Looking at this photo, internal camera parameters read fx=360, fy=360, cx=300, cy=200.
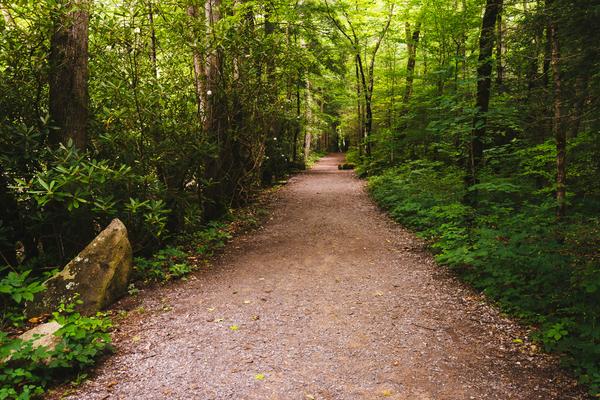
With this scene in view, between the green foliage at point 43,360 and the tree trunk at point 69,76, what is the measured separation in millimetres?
3576

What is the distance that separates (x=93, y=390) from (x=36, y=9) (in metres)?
5.82

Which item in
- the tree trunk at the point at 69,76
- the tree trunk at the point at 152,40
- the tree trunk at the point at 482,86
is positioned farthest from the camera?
the tree trunk at the point at 482,86

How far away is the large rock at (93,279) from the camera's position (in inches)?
193

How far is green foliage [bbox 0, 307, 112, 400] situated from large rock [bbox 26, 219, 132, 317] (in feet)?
3.55

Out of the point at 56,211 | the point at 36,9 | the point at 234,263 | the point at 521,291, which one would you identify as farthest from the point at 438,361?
the point at 36,9

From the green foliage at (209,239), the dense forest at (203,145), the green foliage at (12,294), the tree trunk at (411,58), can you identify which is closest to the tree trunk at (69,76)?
the dense forest at (203,145)

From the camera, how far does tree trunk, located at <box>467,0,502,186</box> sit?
707 cm

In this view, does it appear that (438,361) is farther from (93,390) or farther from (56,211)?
(56,211)

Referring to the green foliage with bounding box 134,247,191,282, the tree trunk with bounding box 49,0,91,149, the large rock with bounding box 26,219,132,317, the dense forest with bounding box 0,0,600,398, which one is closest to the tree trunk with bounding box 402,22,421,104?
the dense forest with bounding box 0,0,600,398

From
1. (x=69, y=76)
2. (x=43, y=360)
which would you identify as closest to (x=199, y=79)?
(x=69, y=76)

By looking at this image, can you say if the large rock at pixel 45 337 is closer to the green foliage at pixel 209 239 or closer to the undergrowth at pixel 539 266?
the green foliage at pixel 209 239

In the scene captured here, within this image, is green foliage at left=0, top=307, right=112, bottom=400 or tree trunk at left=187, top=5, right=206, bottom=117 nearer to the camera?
green foliage at left=0, top=307, right=112, bottom=400

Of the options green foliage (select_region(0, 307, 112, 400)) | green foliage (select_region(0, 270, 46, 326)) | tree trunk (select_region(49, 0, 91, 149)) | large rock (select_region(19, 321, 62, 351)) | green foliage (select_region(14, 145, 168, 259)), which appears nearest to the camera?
green foliage (select_region(0, 307, 112, 400))

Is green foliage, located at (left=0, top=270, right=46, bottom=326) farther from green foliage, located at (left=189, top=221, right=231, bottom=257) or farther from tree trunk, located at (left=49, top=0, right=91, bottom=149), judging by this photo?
green foliage, located at (left=189, top=221, right=231, bottom=257)
